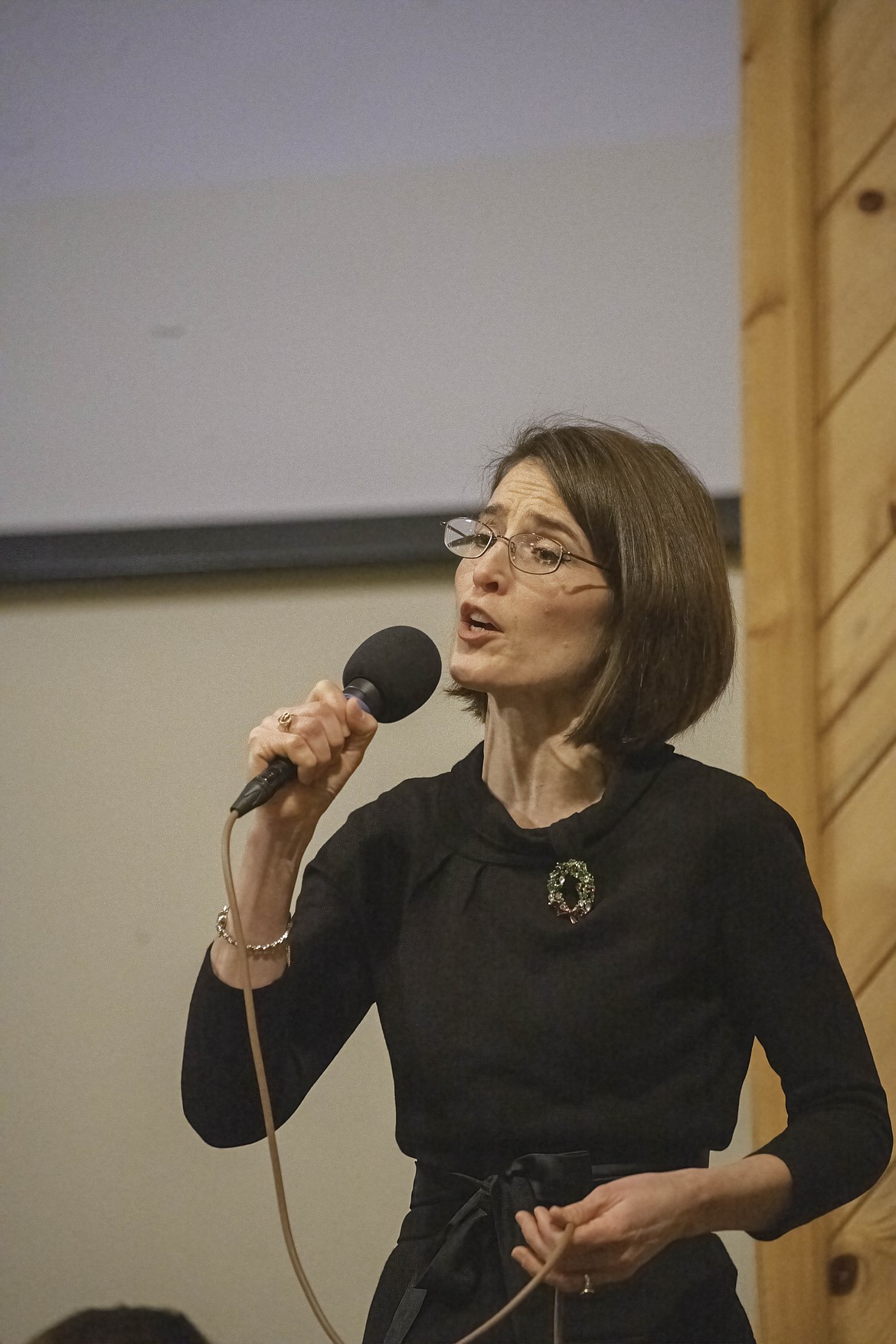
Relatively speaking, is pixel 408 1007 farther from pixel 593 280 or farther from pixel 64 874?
pixel 593 280

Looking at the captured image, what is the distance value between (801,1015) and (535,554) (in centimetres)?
44

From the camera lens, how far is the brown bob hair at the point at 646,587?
110 centimetres

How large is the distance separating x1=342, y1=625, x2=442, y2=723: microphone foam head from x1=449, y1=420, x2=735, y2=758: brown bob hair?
157 mm

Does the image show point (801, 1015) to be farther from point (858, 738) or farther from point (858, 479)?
point (858, 479)

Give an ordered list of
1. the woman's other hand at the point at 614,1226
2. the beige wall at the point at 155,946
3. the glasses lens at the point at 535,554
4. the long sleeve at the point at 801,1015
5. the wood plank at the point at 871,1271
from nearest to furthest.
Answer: the woman's other hand at the point at 614,1226
the long sleeve at the point at 801,1015
the glasses lens at the point at 535,554
the wood plank at the point at 871,1271
the beige wall at the point at 155,946

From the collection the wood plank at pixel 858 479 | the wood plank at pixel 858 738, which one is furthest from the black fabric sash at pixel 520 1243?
the wood plank at pixel 858 479

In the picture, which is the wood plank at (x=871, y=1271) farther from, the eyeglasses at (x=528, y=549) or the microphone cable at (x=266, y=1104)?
the eyeglasses at (x=528, y=549)

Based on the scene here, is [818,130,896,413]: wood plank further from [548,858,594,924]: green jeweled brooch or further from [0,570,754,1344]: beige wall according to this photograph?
[548,858,594,924]: green jeweled brooch

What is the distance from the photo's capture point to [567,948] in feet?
3.38

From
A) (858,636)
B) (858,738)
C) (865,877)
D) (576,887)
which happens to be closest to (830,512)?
(858,636)

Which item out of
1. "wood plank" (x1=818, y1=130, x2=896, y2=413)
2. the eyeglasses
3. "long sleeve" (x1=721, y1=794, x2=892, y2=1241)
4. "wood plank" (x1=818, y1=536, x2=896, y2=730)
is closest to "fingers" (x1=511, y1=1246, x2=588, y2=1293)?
"long sleeve" (x1=721, y1=794, x2=892, y2=1241)

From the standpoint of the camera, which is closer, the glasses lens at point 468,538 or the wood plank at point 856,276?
the glasses lens at point 468,538

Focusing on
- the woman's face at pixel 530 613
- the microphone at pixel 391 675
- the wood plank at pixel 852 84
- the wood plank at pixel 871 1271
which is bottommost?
the wood plank at pixel 871 1271

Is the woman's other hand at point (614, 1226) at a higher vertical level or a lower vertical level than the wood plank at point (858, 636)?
lower
